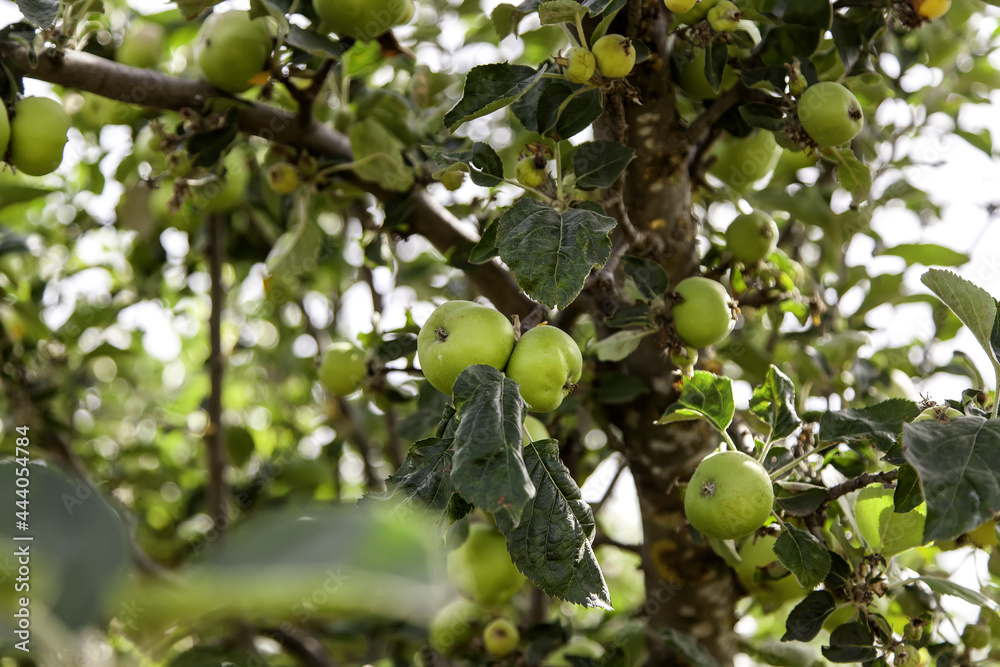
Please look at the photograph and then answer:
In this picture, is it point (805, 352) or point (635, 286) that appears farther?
point (805, 352)

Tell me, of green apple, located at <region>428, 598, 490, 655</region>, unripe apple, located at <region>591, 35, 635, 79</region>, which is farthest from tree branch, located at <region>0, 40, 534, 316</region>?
green apple, located at <region>428, 598, 490, 655</region>

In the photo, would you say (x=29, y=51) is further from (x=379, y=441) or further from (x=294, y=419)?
(x=294, y=419)

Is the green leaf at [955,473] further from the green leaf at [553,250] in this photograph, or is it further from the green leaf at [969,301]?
the green leaf at [553,250]

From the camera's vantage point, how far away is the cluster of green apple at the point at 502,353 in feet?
3.48

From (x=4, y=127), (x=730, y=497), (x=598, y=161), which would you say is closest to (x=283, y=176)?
(x=4, y=127)

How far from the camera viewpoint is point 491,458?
34.7 inches

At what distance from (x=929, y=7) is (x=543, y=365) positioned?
1.01 metres

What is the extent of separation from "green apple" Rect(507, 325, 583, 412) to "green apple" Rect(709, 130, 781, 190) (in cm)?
81

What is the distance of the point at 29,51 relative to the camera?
1.24 m

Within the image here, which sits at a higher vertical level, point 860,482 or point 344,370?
point 860,482

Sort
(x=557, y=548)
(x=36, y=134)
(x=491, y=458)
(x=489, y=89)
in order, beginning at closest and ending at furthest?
(x=491, y=458) < (x=557, y=548) < (x=489, y=89) < (x=36, y=134)

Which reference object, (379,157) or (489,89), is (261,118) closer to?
(379,157)

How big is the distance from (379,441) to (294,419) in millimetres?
Result: 586

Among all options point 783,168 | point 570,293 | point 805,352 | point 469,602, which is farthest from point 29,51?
point 783,168
